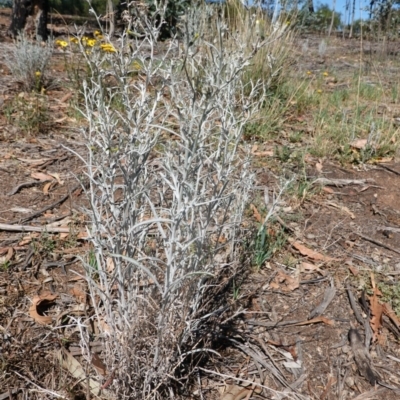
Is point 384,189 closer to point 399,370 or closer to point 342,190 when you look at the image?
point 342,190

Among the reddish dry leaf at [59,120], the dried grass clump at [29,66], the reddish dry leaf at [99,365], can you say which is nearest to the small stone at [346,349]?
the reddish dry leaf at [99,365]

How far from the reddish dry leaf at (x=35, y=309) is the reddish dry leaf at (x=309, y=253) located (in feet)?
3.90

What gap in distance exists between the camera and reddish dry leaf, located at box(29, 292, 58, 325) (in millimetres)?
1573

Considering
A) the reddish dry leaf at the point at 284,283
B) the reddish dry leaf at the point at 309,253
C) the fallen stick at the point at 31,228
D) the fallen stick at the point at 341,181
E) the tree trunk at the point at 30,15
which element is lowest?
the reddish dry leaf at the point at 284,283

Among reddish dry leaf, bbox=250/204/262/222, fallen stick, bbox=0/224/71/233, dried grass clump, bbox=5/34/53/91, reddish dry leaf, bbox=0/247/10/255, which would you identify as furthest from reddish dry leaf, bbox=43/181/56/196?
dried grass clump, bbox=5/34/53/91

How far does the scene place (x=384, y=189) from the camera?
282 centimetres

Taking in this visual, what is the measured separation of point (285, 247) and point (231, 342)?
73 centimetres

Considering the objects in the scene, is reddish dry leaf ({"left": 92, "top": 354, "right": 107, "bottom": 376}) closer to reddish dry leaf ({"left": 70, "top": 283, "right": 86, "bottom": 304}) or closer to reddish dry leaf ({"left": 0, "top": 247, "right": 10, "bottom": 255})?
reddish dry leaf ({"left": 70, "top": 283, "right": 86, "bottom": 304})

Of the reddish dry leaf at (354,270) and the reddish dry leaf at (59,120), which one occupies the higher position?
the reddish dry leaf at (59,120)

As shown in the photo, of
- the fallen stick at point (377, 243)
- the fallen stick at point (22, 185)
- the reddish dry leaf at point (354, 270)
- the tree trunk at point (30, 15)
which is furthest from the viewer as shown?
the tree trunk at point (30, 15)

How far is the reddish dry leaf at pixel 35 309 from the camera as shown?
5.16 feet

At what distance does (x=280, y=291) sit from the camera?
6.27ft

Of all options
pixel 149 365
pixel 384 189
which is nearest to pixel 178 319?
pixel 149 365

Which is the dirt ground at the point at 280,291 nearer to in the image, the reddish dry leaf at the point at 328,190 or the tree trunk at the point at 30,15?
the reddish dry leaf at the point at 328,190
